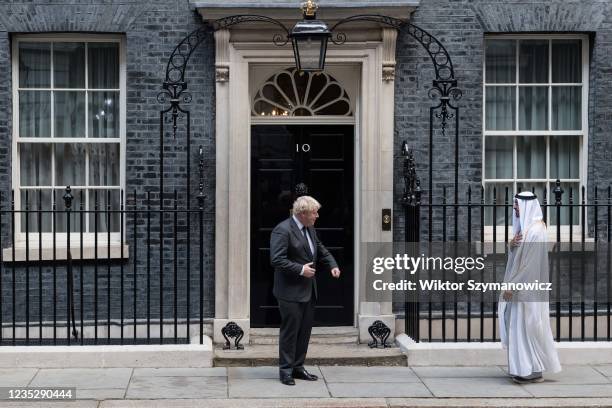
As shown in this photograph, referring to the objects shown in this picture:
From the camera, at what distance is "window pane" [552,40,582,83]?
12.2 m

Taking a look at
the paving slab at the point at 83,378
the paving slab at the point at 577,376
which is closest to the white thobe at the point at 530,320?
the paving slab at the point at 577,376

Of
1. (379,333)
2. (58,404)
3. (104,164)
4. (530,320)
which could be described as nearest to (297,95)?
(104,164)

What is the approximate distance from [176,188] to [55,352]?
231 centimetres

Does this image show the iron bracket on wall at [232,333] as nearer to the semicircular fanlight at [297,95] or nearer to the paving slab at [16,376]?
the paving slab at [16,376]

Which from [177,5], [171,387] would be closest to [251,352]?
[171,387]

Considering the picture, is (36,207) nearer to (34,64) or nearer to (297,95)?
(34,64)

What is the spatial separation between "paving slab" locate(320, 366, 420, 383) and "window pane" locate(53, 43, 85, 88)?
4.29 meters

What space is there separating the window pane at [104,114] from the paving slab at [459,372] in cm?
431

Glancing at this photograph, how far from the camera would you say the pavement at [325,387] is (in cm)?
916

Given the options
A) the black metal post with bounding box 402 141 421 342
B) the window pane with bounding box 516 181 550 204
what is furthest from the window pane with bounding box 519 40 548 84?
the black metal post with bounding box 402 141 421 342

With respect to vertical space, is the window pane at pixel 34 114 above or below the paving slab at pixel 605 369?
above

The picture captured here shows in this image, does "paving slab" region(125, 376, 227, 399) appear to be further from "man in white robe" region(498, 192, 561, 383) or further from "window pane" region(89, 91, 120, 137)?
"window pane" region(89, 91, 120, 137)

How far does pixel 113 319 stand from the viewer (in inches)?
459

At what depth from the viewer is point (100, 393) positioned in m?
9.35
